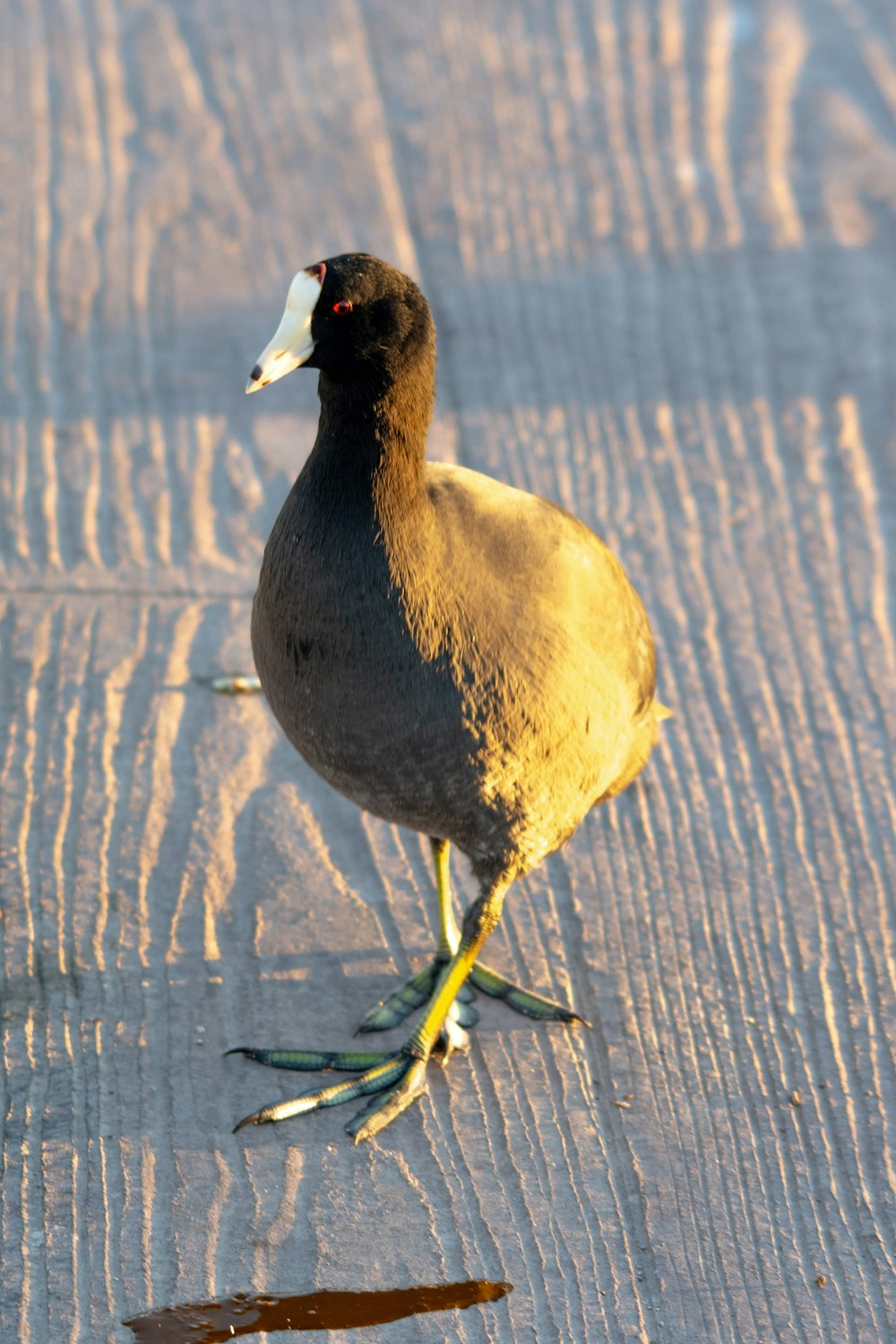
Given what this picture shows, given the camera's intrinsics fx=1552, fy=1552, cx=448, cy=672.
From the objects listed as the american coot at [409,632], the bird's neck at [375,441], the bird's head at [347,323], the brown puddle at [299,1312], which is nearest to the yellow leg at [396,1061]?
the american coot at [409,632]

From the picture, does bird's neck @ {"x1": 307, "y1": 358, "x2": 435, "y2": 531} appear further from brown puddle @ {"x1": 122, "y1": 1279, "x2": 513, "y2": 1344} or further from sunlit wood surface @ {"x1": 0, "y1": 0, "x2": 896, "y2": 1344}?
brown puddle @ {"x1": 122, "y1": 1279, "x2": 513, "y2": 1344}

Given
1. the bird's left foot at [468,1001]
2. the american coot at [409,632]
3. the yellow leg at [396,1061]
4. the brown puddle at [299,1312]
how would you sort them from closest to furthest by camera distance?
the brown puddle at [299,1312] < the american coot at [409,632] < the yellow leg at [396,1061] < the bird's left foot at [468,1001]

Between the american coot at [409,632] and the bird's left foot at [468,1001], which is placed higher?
the american coot at [409,632]

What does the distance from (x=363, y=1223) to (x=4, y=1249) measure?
486mm

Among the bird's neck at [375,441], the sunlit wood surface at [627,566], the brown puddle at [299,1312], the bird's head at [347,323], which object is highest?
the bird's head at [347,323]

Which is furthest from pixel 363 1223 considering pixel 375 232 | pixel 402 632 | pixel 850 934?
pixel 375 232

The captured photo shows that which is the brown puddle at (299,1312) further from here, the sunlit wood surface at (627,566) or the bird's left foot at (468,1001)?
the bird's left foot at (468,1001)

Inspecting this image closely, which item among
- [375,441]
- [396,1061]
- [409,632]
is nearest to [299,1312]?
[396,1061]

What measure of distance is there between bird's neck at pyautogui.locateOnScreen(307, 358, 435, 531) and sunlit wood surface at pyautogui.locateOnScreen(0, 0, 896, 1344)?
2.71 feet

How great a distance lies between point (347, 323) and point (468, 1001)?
3.77ft

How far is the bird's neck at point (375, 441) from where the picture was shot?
Result: 7.11 feet

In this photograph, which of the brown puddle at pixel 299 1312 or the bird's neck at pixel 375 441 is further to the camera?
the bird's neck at pixel 375 441

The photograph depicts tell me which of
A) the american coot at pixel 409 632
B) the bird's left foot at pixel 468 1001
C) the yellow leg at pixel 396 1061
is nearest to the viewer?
the american coot at pixel 409 632

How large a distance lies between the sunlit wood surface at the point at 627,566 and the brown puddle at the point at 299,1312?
0.03m
